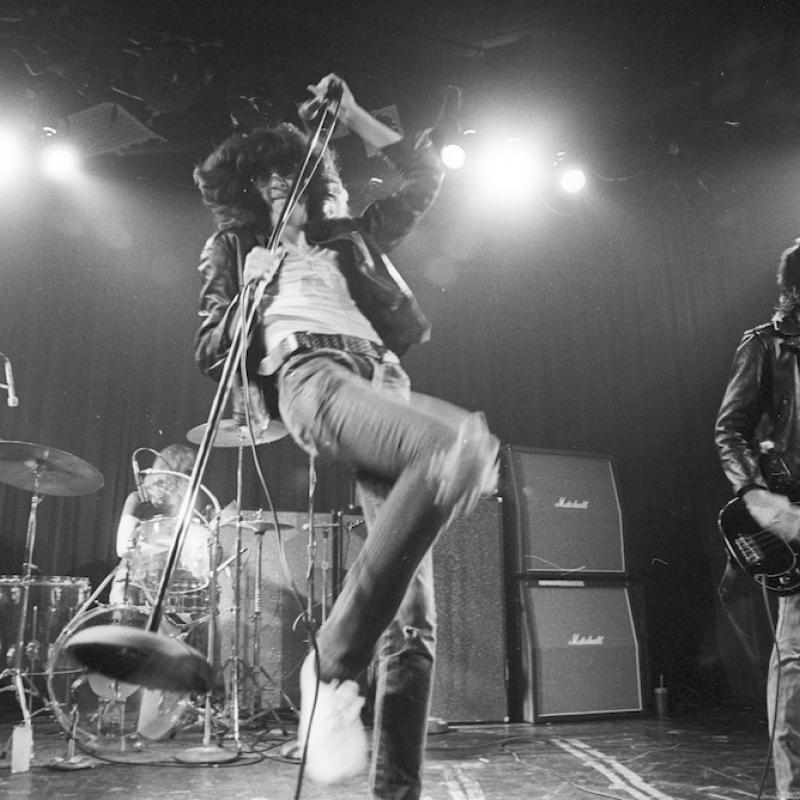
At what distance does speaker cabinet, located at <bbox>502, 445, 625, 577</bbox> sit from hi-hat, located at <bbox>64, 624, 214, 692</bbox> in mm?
4099

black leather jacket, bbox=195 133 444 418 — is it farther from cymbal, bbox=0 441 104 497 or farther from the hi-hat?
cymbal, bbox=0 441 104 497

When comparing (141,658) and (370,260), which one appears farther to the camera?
(370,260)

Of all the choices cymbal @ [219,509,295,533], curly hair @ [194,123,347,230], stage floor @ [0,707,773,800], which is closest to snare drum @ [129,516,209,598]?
cymbal @ [219,509,295,533]

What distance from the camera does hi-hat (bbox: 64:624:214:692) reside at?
130cm

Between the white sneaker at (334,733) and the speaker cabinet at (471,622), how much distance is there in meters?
3.55

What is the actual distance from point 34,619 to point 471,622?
2697 millimetres

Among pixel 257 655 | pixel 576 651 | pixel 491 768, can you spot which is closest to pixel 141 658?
pixel 491 768

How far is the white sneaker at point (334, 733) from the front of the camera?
1.49m

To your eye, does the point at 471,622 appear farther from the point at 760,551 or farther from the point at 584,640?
the point at 760,551

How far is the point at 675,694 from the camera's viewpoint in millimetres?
6383

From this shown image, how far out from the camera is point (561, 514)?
5.40 meters

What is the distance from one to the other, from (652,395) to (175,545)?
20.5ft

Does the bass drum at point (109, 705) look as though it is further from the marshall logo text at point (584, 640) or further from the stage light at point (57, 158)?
the stage light at point (57, 158)

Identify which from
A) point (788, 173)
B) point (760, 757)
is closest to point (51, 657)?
point (760, 757)
